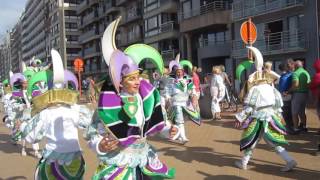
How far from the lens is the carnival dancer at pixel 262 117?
7.51m

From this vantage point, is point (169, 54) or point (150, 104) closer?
point (150, 104)

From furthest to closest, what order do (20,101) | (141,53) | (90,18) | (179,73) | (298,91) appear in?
(90,18)
(179,73)
(298,91)
(20,101)
(141,53)

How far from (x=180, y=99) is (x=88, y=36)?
202 ft

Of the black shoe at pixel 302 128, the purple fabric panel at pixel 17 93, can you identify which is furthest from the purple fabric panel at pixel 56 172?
the black shoe at pixel 302 128

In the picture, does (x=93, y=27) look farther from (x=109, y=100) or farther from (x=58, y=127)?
(x=109, y=100)

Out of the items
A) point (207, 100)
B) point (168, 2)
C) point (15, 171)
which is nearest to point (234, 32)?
point (168, 2)

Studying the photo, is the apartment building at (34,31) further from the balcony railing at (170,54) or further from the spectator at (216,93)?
the spectator at (216,93)

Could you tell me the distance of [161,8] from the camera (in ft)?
140

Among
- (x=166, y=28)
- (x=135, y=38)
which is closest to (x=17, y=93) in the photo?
(x=166, y=28)

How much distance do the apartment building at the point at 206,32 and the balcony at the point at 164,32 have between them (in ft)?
6.81

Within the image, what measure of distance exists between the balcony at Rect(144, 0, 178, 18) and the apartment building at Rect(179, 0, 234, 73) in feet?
8.28

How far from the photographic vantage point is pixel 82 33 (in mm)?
78062

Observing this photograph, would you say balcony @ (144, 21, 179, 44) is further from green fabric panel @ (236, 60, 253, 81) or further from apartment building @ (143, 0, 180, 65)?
green fabric panel @ (236, 60, 253, 81)

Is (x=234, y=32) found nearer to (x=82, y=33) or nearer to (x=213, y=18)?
(x=213, y=18)
